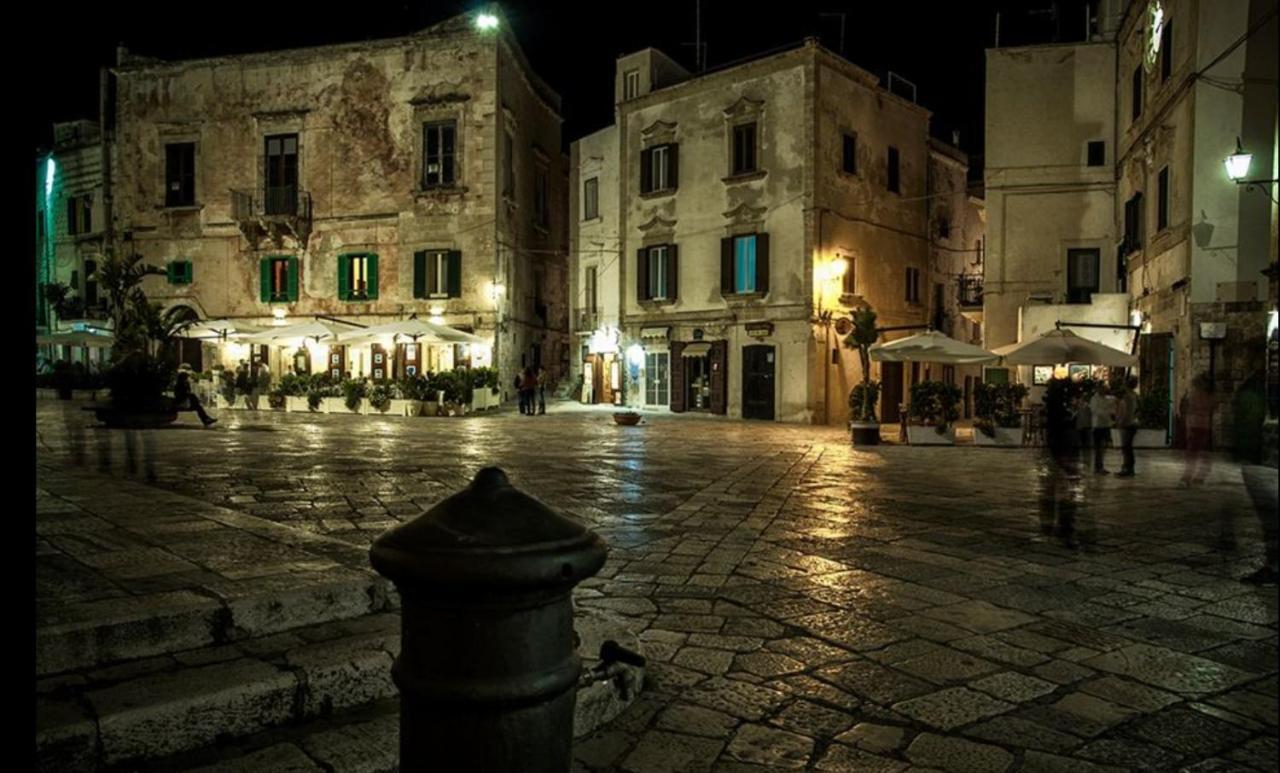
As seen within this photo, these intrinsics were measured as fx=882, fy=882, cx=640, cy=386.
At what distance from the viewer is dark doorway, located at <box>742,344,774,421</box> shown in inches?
1038

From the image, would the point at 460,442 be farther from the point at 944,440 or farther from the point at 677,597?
the point at 677,597

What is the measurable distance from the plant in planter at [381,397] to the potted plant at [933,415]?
14.3 metres

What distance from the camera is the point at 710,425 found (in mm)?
23219

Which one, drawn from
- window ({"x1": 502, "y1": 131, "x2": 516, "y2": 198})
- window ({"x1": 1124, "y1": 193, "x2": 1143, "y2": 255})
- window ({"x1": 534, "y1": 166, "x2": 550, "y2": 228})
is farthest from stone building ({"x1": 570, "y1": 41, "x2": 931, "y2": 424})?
window ({"x1": 1124, "y1": 193, "x2": 1143, "y2": 255})

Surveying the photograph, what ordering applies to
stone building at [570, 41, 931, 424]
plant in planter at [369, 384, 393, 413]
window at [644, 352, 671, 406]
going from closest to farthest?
plant in planter at [369, 384, 393, 413], stone building at [570, 41, 931, 424], window at [644, 352, 671, 406]

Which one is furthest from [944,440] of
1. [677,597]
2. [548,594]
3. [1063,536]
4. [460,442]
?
[548,594]

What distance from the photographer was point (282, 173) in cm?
3105

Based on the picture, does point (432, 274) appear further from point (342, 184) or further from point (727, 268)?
point (727, 268)

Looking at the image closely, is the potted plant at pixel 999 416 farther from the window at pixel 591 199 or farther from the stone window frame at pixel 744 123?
the window at pixel 591 199

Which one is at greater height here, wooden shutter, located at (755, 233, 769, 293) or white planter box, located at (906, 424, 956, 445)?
wooden shutter, located at (755, 233, 769, 293)

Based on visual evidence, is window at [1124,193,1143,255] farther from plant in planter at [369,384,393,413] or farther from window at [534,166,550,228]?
window at [534,166,550,228]

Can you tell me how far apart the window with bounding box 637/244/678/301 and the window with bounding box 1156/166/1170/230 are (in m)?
14.1

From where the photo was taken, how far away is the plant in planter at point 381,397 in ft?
81.3

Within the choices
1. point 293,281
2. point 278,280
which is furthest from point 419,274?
point 278,280
